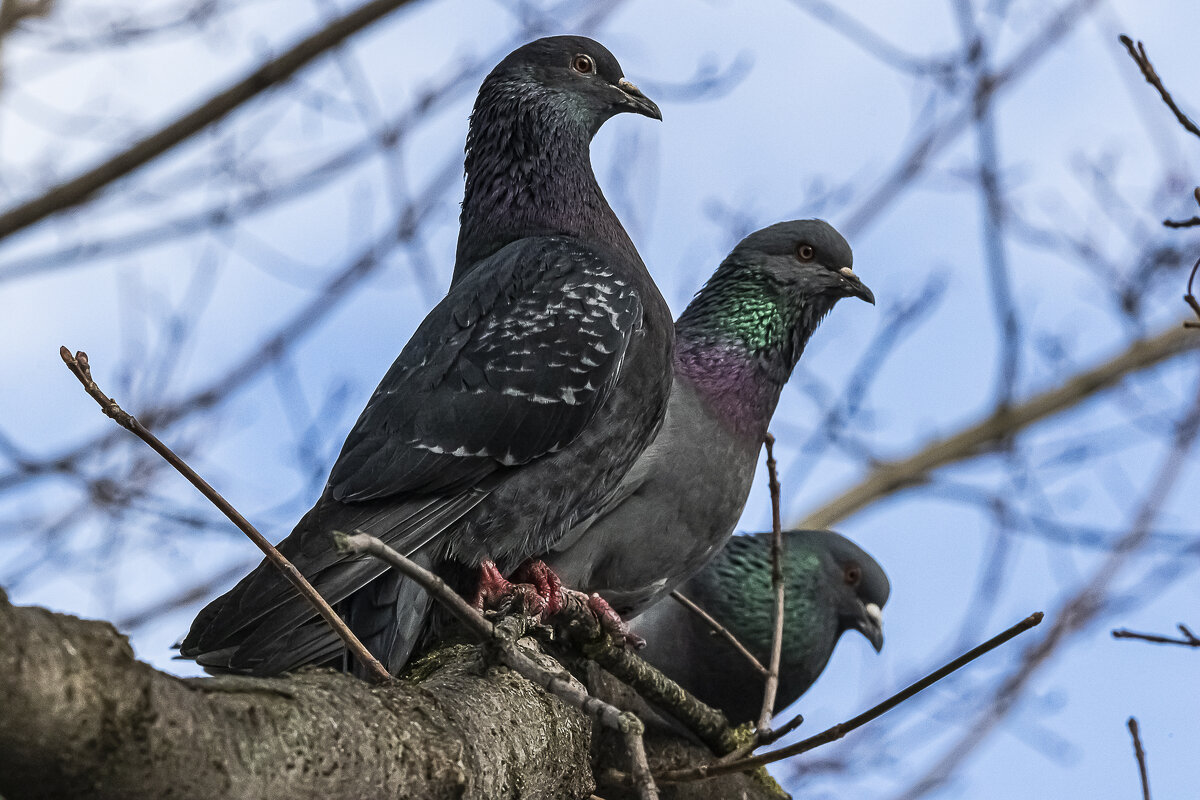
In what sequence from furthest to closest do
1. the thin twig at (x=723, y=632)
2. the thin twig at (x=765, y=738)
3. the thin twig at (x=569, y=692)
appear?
the thin twig at (x=723, y=632) < the thin twig at (x=765, y=738) < the thin twig at (x=569, y=692)

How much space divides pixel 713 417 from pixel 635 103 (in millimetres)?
1372

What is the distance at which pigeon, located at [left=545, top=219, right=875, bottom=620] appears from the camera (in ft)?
14.8

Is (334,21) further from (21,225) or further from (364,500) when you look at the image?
(364,500)

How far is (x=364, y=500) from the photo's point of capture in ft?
12.3

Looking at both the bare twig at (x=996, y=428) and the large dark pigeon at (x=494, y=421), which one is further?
the bare twig at (x=996, y=428)

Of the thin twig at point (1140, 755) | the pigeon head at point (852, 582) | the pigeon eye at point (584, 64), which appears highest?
the pigeon eye at point (584, 64)

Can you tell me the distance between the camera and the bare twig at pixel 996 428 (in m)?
8.72

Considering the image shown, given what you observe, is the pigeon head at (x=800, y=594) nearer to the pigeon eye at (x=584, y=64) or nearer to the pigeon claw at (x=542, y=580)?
the pigeon claw at (x=542, y=580)

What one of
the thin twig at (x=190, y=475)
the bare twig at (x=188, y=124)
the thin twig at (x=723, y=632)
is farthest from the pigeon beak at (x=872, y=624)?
the thin twig at (x=190, y=475)

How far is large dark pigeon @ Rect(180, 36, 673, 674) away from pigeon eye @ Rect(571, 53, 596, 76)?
0.36m

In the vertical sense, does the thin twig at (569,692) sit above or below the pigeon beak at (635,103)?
below

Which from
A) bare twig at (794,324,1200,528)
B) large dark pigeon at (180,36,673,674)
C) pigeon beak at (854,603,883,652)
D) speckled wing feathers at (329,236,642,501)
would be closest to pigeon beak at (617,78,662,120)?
large dark pigeon at (180,36,673,674)

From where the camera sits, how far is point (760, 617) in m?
5.72

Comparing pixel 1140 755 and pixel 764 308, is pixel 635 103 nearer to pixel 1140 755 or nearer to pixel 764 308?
pixel 764 308
